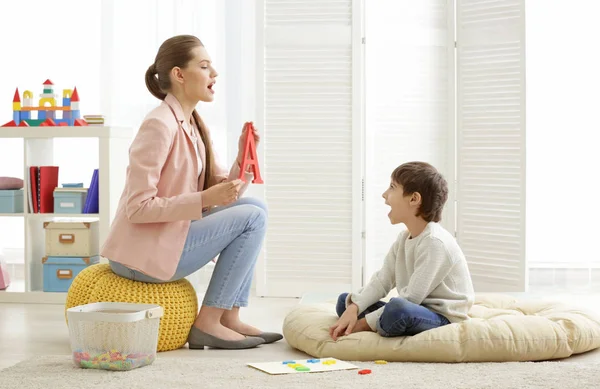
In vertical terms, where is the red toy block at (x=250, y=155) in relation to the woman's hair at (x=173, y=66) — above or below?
below

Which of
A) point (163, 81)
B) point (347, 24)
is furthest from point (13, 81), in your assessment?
point (163, 81)

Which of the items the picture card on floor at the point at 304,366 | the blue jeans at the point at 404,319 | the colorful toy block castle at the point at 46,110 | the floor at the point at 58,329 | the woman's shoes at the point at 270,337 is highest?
the colorful toy block castle at the point at 46,110

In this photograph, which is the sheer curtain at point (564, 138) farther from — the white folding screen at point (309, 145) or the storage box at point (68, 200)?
the storage box at point (68, 200)

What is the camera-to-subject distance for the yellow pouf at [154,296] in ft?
8.66

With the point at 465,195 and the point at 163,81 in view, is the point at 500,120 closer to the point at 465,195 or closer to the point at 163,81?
the point at 465,195

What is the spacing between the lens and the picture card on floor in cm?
231

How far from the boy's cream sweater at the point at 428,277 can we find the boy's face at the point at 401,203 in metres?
0.06

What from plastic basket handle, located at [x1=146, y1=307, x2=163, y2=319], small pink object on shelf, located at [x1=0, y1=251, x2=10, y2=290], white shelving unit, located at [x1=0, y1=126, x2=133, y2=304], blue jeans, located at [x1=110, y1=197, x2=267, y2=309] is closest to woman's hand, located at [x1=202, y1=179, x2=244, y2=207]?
blue jeans, located at [x1=110, y1=197, x2=267, y2=309]

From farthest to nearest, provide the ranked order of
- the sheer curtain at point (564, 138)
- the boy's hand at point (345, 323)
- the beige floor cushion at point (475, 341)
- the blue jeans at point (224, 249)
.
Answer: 1. the sheer curtain at point (564, 138)
2. the blue jeans at point (224, 249)
3. the boy's hand at point (345, 323)
4. the beige floor cushion at point (475, 341)

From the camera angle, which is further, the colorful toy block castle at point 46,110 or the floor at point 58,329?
the colorful toy block castle at point 46,110

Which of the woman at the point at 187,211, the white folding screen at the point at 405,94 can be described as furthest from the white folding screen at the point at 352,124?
the woman at the point at 187,211

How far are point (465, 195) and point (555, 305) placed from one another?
128cm

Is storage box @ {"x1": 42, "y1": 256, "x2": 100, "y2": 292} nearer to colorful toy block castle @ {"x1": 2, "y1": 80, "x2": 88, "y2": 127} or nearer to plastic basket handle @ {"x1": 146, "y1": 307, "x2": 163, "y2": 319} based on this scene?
colorful toy block castle @ {"x1": 2, "y1": 80, "x2": 88, "y2": 127}

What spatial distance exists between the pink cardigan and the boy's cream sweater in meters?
0.57
